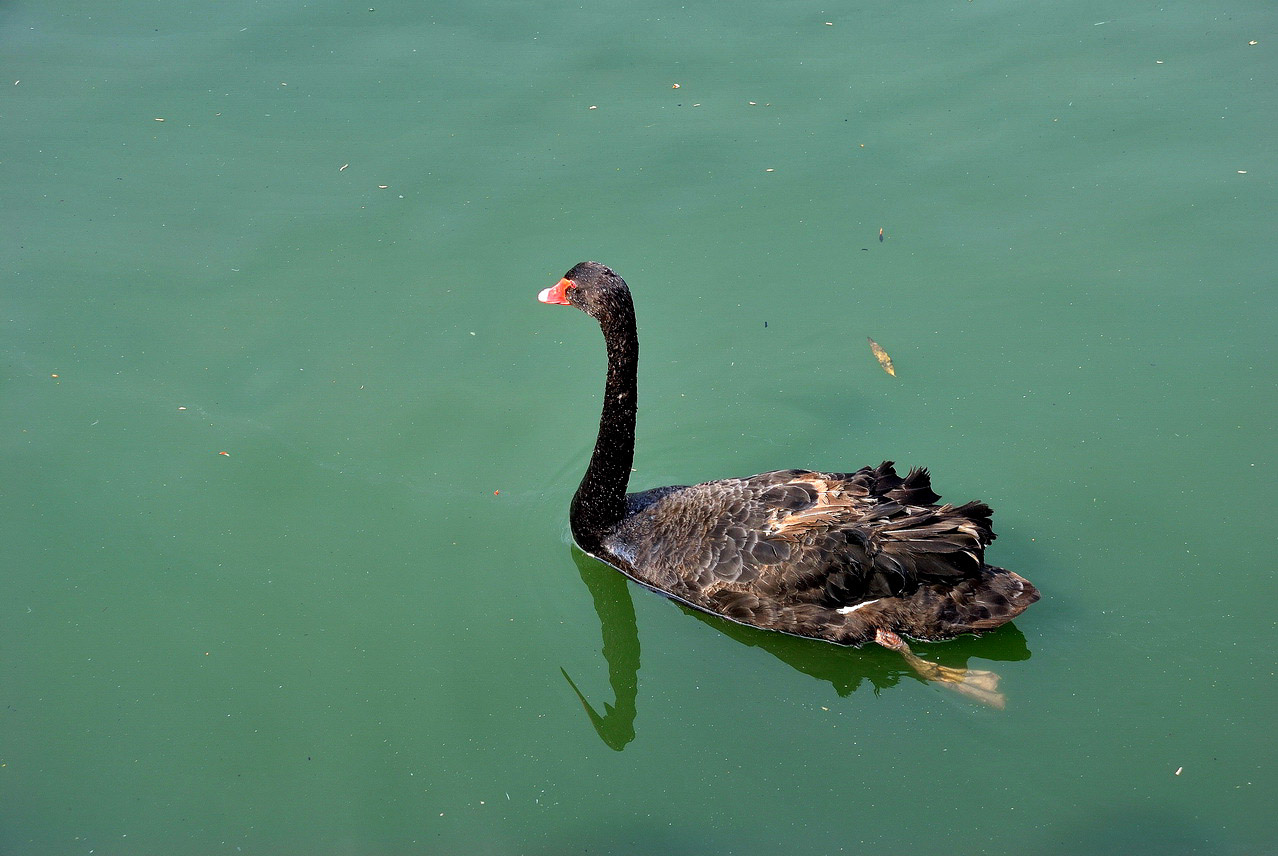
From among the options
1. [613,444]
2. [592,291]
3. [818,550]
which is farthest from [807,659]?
[592,291]

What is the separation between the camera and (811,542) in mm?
4348

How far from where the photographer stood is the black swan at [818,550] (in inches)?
168

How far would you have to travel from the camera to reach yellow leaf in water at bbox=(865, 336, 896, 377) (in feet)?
18.0

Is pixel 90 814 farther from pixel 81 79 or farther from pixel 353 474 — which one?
pixel 81 79

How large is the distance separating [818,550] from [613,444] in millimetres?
969

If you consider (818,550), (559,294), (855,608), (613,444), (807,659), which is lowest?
(807,659)

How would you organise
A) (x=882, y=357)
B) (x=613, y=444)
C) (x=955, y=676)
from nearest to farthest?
(x=955, y=676) < (x=613, y=444) < (x=882, y=357)

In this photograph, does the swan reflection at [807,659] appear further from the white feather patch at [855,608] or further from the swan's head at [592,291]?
the swan's head at [592,291]

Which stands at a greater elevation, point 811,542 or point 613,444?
point 613,444

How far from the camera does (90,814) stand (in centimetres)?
401

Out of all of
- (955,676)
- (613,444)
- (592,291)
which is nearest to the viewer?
(955,676)

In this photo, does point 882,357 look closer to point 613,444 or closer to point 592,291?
point 613,444

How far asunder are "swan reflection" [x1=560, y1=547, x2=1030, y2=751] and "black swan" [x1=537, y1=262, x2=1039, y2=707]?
63mm

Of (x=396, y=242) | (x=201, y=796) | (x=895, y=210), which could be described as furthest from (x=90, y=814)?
(x=895, y=210)
